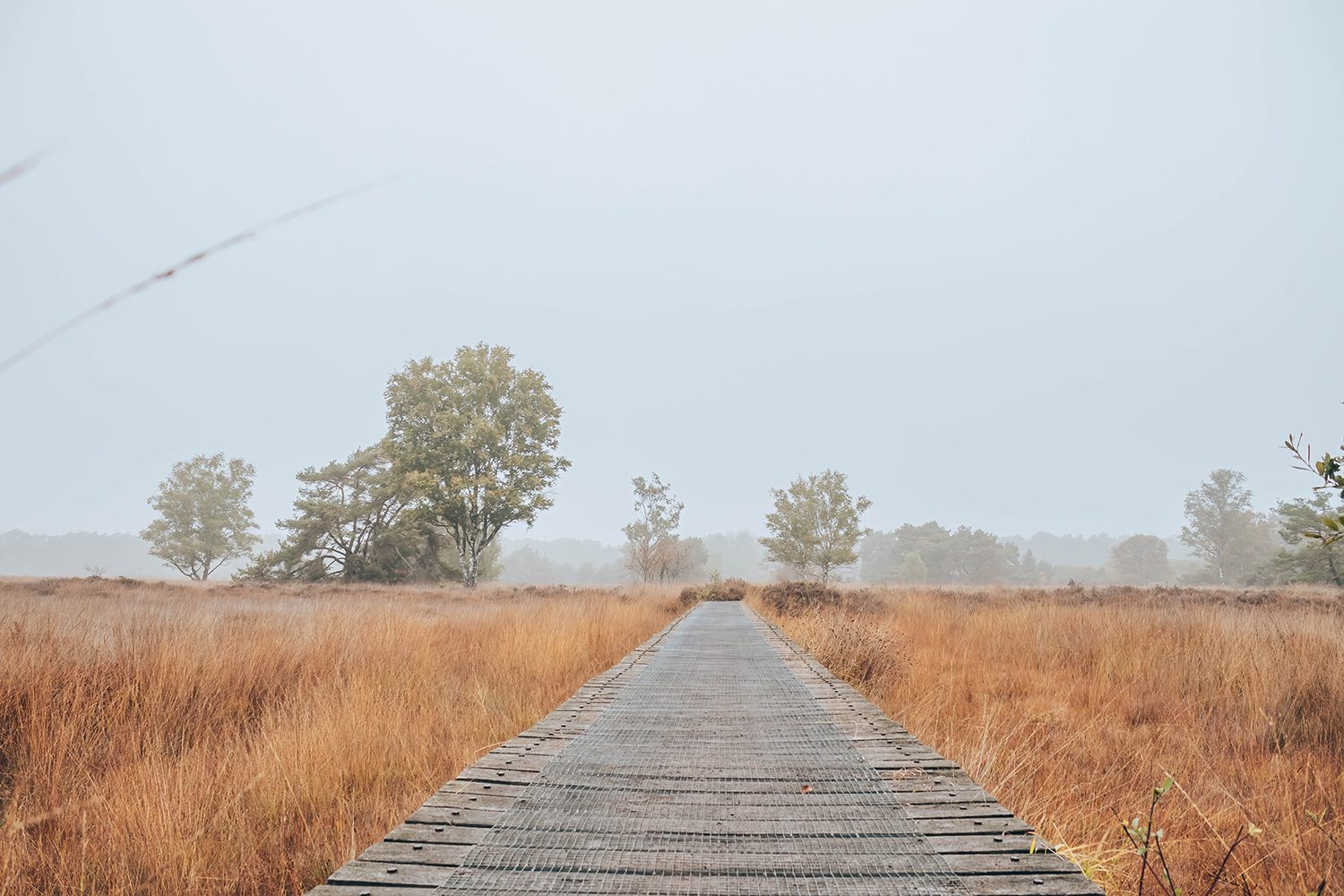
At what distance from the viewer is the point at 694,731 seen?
3.92m

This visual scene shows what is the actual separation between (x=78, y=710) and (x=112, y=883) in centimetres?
210

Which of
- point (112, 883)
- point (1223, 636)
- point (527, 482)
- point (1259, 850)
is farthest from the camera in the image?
point (527, 482)

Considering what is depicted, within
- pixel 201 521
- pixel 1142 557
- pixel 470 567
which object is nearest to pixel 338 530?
pixel 470 567

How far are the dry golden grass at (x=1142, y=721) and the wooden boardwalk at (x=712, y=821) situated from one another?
565 mm

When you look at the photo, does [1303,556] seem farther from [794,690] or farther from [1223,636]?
[794,690]

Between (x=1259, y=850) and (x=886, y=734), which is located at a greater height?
(x=886, y=734)

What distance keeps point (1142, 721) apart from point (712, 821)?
527cm

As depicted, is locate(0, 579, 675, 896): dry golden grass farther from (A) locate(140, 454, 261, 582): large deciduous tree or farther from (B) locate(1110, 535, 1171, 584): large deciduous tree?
(B) locate(1110, 535, 1171, 584): large deciduous tree

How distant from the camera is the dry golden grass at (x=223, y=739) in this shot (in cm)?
268

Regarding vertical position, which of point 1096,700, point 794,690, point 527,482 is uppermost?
point 527,482

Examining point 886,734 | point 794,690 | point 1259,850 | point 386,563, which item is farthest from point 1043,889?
Result: point 386,563

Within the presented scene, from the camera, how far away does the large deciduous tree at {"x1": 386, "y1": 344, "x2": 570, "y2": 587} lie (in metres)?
26.0

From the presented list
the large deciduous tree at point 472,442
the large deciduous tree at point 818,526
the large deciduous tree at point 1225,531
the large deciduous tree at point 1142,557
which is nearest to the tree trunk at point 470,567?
the large deciduous tree at point 472,442

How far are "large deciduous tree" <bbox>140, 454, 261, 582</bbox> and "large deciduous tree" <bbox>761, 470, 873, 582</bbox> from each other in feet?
113
